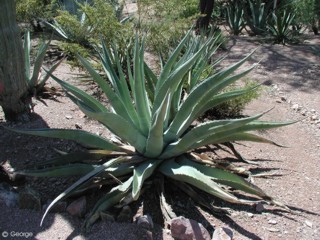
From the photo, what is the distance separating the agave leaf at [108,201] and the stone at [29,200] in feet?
1.25

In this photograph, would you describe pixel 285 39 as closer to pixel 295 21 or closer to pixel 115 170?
pixel 295 21

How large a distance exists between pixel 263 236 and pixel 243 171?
1.94 ft

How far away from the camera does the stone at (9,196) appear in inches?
102

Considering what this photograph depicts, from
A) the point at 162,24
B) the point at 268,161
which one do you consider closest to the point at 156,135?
the point at 268,161

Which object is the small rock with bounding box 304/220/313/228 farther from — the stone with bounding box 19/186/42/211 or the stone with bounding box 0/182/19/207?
the stone with bounding box 0/182/19/207

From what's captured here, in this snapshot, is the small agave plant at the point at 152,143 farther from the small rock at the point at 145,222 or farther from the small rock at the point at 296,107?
the small rock at the point at 296,107

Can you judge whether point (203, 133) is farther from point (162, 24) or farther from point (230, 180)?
point (162, 24)

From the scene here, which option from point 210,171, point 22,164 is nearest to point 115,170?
point 210,171

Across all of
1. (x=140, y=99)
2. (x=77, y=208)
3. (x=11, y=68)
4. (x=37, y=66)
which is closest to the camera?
(x=77, y=208)

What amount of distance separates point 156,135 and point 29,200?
898 mm

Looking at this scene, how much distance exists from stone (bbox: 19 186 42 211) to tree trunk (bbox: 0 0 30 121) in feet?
4.43

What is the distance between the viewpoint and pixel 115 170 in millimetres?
2643

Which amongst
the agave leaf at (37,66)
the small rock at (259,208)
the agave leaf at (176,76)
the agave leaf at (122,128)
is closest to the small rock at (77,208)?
the agave leaf at (122,128)

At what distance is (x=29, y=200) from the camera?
8.35ft
